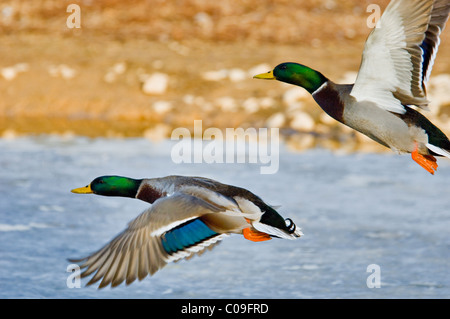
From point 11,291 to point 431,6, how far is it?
3985mm

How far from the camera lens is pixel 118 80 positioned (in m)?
14.3

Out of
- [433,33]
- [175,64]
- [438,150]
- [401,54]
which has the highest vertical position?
[175,64]

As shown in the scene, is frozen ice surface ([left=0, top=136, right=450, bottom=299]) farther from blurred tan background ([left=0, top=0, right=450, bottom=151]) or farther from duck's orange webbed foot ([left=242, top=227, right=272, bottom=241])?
duck's orange webbed foot ([left=242, top=227, right=272, bottom=241])

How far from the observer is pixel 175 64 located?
14875 millimetres

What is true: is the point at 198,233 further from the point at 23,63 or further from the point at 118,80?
the point at 23,63

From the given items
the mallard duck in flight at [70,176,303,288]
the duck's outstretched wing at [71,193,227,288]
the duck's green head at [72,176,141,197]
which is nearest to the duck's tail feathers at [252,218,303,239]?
the mallard duck in flight at [70,176,303,288]

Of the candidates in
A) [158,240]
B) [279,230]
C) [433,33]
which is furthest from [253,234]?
[433,33]

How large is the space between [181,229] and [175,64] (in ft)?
36.0

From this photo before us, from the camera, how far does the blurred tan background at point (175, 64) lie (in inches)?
508

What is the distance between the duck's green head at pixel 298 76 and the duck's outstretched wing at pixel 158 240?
738 mm

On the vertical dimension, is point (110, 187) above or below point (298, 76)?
below

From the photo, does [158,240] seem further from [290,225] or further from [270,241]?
[270,241]

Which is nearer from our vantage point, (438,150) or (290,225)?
(438,150)
